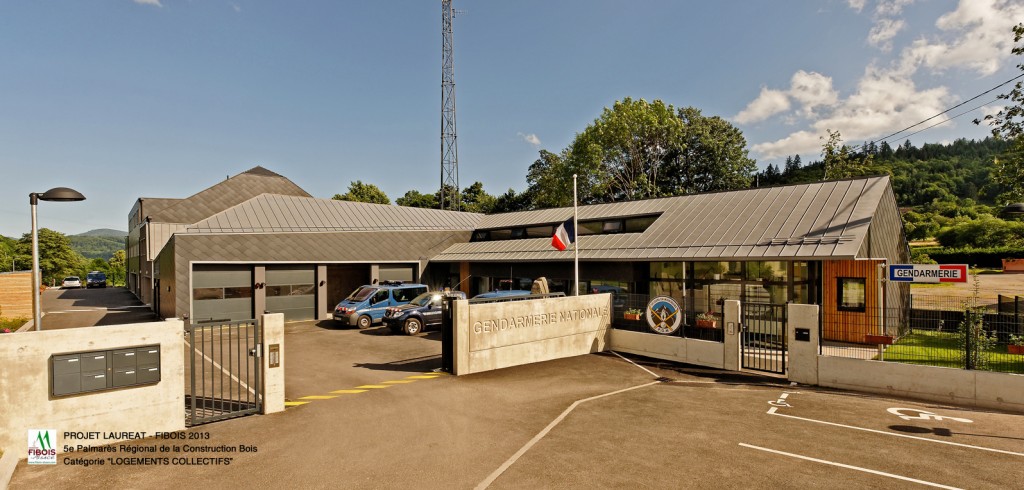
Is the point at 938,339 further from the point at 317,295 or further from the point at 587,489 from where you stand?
the point at 317,295

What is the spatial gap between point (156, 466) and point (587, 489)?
6.23m

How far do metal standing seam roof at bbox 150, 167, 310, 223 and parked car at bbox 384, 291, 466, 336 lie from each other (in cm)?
2826

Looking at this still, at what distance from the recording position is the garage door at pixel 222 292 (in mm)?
23688

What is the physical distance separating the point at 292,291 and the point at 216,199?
70.5ft

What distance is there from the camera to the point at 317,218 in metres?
29.4

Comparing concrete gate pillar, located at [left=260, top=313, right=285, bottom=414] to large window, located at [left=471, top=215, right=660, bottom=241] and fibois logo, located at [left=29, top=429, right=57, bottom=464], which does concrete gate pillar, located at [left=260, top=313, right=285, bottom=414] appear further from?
large window, located at [left=471, top=215, right=660, bottom=241]

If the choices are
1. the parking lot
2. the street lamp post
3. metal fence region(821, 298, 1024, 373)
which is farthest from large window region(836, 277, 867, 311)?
the street lamp post

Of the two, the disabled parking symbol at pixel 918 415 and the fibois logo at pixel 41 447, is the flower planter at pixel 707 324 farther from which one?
the fibois logo at pixel 41 447

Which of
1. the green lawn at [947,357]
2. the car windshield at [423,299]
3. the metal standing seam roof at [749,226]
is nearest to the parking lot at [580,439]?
the green lawn at [947,357]

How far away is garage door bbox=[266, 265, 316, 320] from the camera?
25.6 m

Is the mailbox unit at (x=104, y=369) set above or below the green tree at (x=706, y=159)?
below

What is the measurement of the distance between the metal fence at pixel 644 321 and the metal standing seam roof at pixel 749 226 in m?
3.21

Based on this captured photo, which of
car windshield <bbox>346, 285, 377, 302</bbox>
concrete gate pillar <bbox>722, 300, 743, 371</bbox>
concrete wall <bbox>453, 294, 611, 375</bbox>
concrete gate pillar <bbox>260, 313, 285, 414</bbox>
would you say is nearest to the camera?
concrete gate pillar <bbox>260, 313, 285, 414</bbox>

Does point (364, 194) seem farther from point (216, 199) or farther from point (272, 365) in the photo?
point (272, 365)
